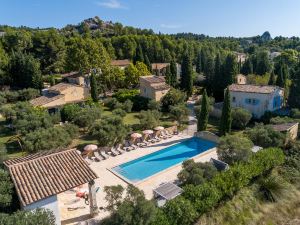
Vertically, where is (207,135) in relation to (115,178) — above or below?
above

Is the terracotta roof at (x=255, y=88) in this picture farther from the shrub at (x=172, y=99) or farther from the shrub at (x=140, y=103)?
the shrub at (x=140, y=103)

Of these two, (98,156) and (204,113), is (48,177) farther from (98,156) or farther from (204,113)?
(204,113)

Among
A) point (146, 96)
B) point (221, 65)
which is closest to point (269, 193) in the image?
point (146, 96)

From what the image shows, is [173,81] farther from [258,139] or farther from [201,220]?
[201,220]

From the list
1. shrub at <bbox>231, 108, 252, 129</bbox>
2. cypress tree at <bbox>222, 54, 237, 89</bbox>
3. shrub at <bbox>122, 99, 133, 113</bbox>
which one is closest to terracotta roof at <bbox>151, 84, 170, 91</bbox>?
shrub at <bbox>122, 99, 133, 113</bbox>

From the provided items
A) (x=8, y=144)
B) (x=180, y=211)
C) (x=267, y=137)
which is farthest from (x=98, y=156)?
(x=267, y=137)

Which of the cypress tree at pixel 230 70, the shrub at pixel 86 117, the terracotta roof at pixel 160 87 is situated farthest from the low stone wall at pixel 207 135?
the cypress tree at pixel 230 70
